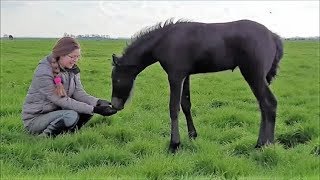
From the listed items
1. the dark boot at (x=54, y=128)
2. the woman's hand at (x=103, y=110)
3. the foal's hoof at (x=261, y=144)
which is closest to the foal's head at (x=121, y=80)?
the woman's hand at (x=103, y=110)

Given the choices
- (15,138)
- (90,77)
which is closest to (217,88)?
(90,77)

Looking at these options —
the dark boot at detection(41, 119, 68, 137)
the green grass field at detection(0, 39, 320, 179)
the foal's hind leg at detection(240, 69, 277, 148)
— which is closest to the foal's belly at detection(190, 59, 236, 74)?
the foal's hind leg at detection(240, 69, 277, 148)

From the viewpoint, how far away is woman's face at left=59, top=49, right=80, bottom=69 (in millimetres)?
7182

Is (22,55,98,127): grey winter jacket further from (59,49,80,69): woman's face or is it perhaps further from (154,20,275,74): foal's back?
(154,20,275,74): foal's back

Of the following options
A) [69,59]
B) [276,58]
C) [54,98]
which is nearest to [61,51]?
[69,59]

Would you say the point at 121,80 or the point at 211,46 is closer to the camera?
the point at 211,46

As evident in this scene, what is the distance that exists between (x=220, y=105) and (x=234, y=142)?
15.6 feet

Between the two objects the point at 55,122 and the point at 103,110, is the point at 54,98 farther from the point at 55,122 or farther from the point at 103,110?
the point at 103,110

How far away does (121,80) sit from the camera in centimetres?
720

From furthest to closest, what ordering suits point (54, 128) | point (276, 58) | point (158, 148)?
point (276, 58) < point (54, 128) < point (158, 148)

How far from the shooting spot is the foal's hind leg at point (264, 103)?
7.10m

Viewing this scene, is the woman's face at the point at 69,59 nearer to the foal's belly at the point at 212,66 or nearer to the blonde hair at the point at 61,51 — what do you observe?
the blonde hair at the point at 61,51

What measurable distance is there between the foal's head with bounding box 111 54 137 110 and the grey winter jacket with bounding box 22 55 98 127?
0.43 meters

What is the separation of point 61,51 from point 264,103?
331cm
